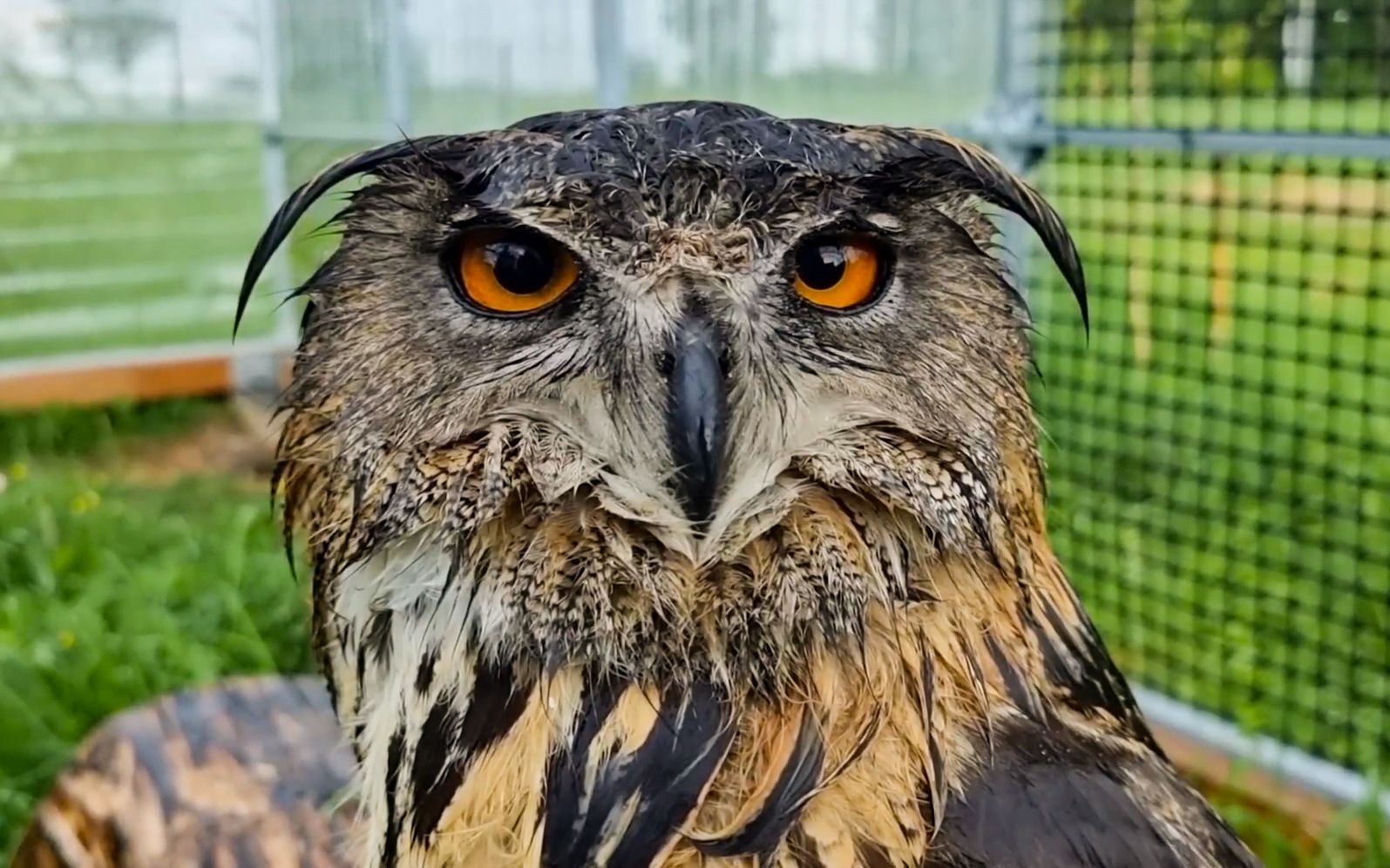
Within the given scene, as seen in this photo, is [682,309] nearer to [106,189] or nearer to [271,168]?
[271,168]

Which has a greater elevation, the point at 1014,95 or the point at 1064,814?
the point at 1014,95

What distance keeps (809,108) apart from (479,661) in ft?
9.59

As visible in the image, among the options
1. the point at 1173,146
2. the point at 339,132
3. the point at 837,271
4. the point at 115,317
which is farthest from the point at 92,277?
the point at 837,271

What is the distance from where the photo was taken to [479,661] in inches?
46.1

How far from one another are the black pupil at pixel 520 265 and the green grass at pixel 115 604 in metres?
2.02

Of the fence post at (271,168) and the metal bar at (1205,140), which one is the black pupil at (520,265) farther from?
the fence post at (271,168)

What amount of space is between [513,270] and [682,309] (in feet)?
0.51

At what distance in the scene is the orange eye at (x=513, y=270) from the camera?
1.12 m

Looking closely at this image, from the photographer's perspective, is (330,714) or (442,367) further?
(330,714)

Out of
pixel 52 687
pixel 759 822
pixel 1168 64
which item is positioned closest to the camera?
pixel 759 822

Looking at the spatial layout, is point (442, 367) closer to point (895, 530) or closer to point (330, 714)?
point (895, 530)

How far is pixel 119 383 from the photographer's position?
19.4 feet

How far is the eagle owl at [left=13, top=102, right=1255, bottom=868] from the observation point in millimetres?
1109

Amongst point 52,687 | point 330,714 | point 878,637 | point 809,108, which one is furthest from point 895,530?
point 809,108
